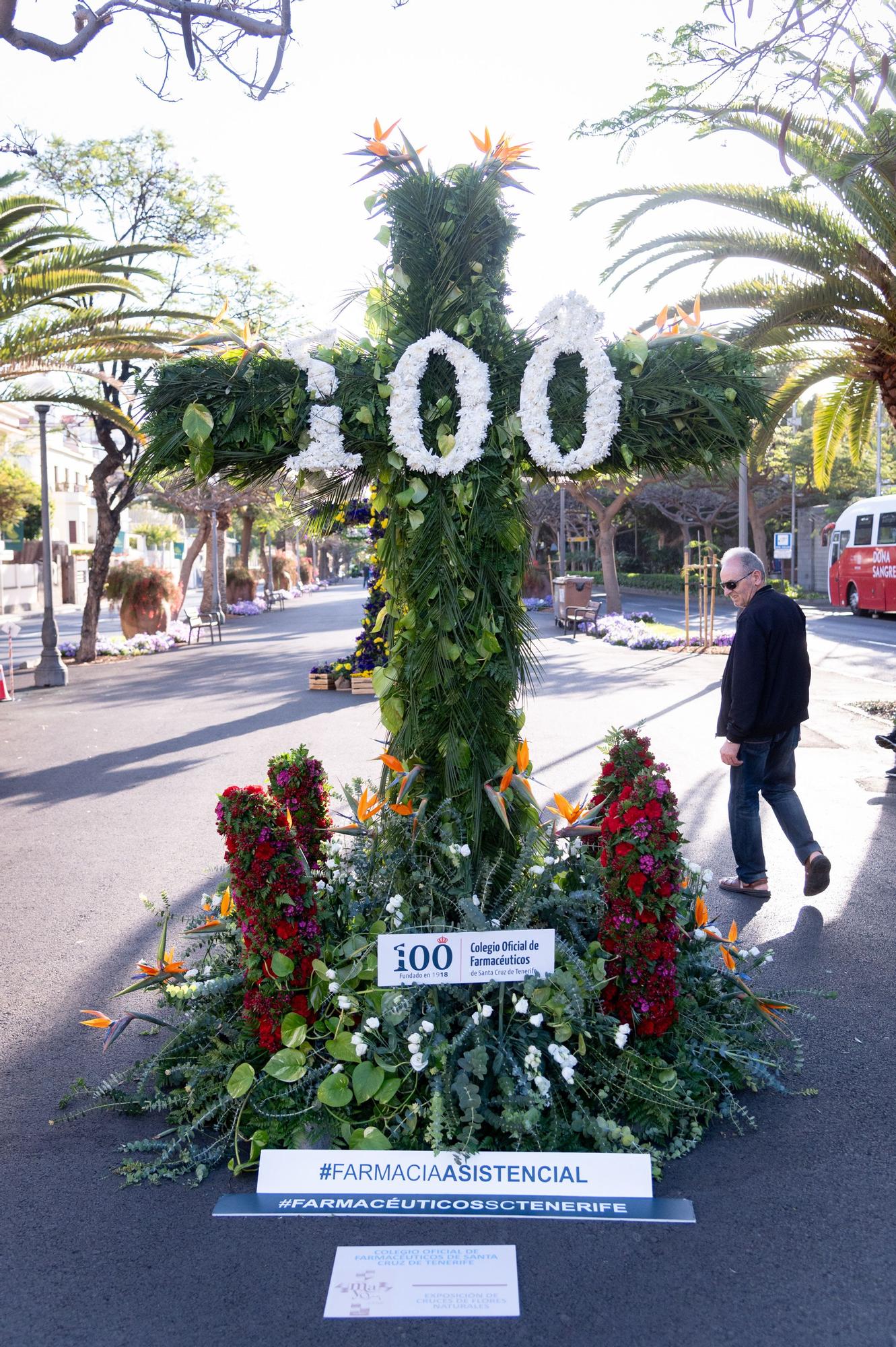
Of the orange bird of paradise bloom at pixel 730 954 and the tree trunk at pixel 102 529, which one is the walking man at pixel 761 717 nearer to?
the orange bird of paradise bloom at pixel 730 954

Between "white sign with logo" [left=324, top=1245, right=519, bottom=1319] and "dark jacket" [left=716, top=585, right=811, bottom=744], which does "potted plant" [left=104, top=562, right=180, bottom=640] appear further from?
"white sign with logo" [left=324, top=1245, right=519, bottom=1319]

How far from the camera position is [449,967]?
3.51m

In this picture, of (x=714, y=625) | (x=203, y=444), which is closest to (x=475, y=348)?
(x=203, y=444)

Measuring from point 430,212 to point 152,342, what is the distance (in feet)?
36.0

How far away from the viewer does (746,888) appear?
6.02 meters

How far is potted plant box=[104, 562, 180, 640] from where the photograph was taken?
83.4ft

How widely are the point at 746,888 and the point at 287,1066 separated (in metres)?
3.35

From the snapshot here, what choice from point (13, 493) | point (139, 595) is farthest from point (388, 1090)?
point (13, 493)

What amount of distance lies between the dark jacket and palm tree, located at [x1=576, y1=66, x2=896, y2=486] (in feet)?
16.7

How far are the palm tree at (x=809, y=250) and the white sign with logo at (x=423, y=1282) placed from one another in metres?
8.68

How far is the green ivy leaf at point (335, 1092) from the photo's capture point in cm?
335

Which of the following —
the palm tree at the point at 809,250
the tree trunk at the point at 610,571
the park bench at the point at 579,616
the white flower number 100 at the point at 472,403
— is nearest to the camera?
the white flower number 100 at the point at 472,403

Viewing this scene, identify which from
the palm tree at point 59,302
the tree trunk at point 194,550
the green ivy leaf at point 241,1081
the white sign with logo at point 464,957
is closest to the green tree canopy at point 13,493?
the tree trunk at point 194,550

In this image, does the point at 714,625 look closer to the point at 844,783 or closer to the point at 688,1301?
the point at 844,783
